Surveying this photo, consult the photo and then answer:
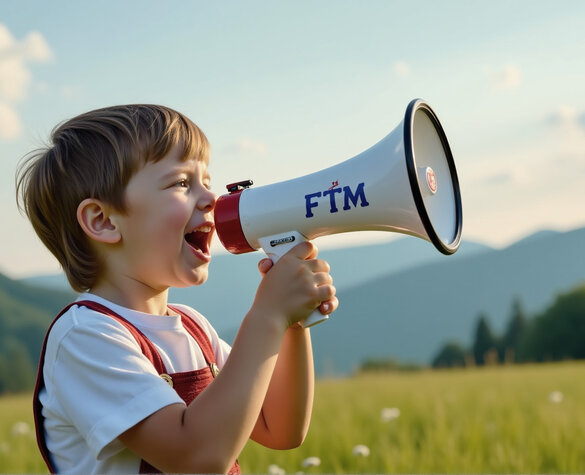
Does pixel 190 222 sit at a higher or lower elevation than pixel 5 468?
higher

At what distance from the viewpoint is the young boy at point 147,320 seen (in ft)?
5.21

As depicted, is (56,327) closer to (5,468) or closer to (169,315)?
(169,315)

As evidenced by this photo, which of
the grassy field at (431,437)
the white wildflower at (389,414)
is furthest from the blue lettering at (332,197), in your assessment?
the white wildflower at (389,414)

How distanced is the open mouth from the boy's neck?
0.17 m

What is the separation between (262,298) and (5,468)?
2824mm

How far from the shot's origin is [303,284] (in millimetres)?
1746

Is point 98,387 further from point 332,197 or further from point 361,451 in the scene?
point 361,451

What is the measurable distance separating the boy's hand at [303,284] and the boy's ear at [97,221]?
0.42 m

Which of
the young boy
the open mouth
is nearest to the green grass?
the young boy

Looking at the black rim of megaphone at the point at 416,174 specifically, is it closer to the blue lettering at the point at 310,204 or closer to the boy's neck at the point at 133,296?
the blue lettering at the point at 310,204

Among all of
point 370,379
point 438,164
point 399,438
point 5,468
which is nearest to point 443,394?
point 399,438

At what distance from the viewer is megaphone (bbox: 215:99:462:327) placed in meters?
1.78

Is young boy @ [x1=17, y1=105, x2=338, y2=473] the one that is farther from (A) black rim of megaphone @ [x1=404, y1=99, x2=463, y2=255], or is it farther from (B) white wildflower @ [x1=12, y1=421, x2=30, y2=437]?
(B) white wildflower @ [x1=12, y1=421, x2=30, y2=437]

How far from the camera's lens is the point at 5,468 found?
12.6 feet
